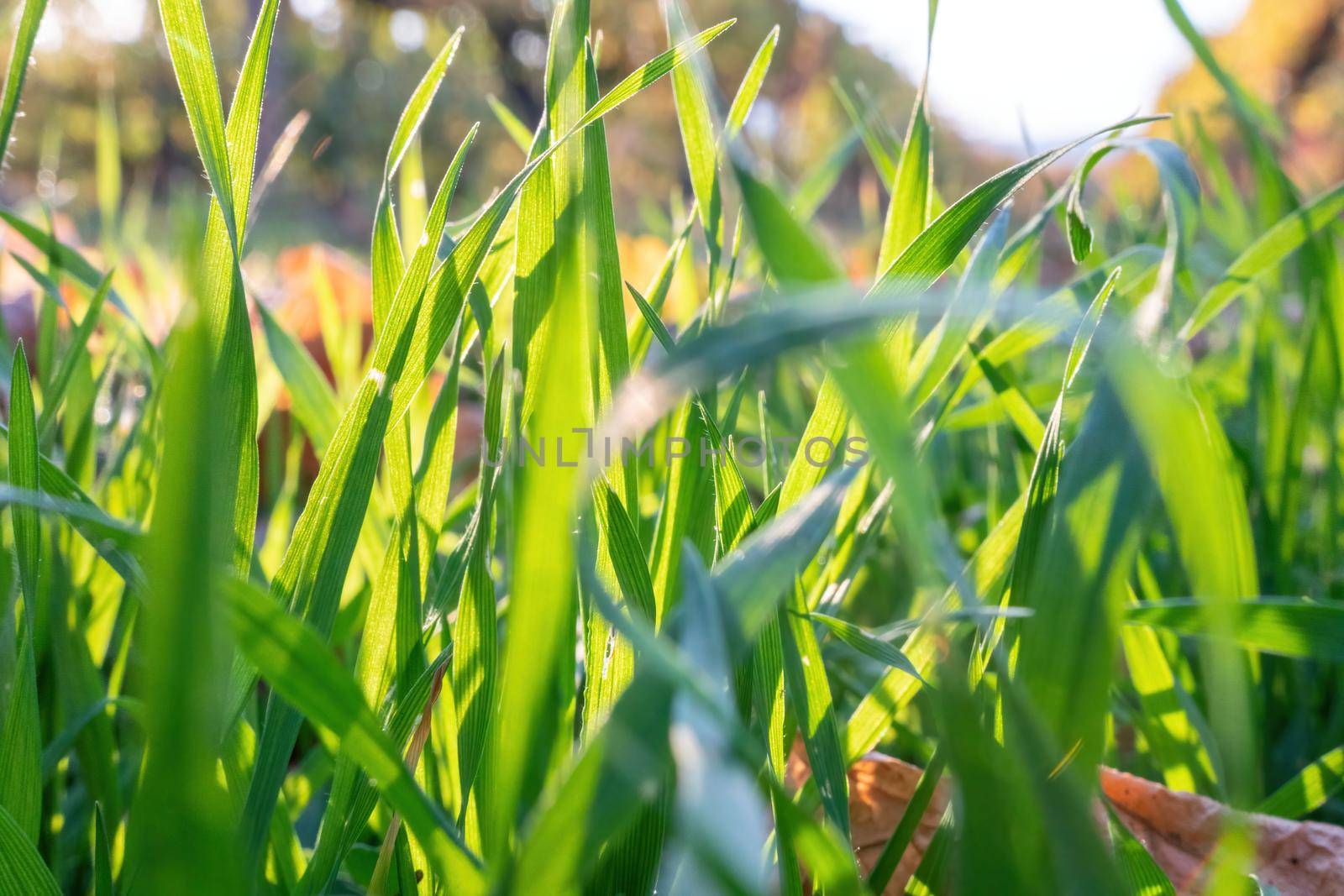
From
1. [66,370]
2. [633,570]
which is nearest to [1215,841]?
[633,570]

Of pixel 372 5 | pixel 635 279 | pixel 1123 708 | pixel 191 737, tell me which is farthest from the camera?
pixel 372 5

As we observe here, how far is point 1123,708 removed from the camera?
0.38 m

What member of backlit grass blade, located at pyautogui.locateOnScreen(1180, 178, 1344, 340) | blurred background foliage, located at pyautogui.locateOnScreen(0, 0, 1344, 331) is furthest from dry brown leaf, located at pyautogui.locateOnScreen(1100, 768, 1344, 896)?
blurred background foliage, located at pyautogui.locateOnScreen(0, 0, 1344, 331)

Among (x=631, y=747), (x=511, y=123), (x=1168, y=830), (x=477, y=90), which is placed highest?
(x=477, y=90)

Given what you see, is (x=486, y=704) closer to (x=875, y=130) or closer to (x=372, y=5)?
(x=875, y=130)

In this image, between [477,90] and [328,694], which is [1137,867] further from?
[477,90]

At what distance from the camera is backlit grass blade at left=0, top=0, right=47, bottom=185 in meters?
0.27

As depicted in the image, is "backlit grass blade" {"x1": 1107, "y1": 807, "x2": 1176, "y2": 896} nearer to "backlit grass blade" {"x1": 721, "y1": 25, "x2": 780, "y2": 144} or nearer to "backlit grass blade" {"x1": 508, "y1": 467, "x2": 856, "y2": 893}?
"backlit grass blade" {"x1": 508, "y1": 467, "x2": 856, "y2": 893}

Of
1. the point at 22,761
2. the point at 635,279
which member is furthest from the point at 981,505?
the point at 635,279

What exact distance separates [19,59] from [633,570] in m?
0.24

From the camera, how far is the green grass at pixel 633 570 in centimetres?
13

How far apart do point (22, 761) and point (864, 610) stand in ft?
1.29

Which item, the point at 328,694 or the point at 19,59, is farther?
the point at 19,59

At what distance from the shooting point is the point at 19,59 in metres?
0.28
